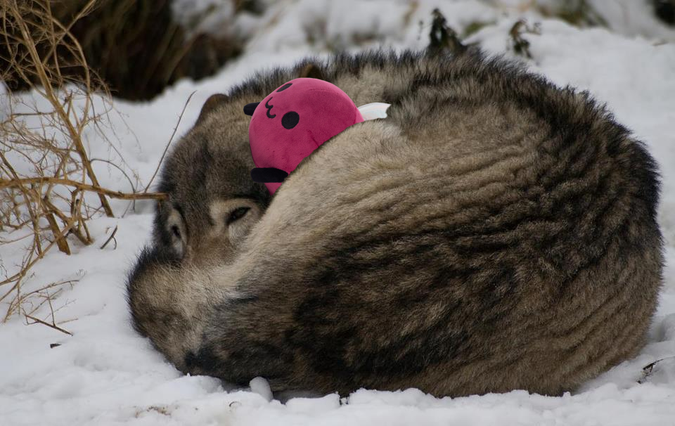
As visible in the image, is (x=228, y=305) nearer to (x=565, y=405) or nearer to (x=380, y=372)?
(x=380, y=372)

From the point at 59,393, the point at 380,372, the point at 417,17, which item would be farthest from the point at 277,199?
the point at 417,17

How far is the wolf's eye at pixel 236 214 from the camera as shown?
3.55 m

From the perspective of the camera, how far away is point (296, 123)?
10.4 feet

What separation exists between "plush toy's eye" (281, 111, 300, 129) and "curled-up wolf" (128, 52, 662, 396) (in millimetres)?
204

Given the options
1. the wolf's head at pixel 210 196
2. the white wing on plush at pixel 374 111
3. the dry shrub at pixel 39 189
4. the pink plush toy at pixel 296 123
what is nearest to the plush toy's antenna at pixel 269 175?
the pink plush toy at pixel 296 123

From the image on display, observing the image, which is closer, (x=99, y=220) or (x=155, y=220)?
(x=155, y=220)

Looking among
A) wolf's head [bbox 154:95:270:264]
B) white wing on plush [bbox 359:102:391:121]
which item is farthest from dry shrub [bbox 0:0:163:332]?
white wing on plush [bbox 359:102:391:121]

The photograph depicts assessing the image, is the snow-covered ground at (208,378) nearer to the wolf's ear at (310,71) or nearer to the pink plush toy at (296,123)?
the pink plush toy at (296,123)

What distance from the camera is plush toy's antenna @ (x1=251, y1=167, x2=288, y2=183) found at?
322 centimetres

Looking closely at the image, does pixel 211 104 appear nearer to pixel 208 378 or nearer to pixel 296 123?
pixel 296 123

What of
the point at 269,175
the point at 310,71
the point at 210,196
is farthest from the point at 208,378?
the point at 310,71

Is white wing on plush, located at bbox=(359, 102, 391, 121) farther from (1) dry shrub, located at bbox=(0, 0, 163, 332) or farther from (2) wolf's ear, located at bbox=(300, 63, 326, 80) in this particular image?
(1) dry shrub, located at bbox=(0, 0, 163, 332)

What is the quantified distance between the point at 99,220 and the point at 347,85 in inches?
77.0

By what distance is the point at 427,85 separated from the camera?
149 inches
